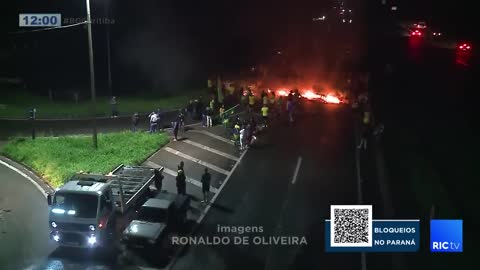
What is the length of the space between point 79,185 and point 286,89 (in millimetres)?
27449

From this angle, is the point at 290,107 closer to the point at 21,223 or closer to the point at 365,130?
the point at 365,130

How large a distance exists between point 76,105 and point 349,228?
28.1m

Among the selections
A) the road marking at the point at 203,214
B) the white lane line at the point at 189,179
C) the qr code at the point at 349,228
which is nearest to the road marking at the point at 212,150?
the road marking at the point at 203,214

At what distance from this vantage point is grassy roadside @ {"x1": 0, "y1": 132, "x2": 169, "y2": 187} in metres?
24.7

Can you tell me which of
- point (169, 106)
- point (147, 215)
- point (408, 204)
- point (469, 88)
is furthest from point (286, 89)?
point (147, 215)

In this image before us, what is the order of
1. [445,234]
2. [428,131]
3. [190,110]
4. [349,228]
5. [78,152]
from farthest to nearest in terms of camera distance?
[190,110], [428,131], [78,152], [349,228], [445,234]

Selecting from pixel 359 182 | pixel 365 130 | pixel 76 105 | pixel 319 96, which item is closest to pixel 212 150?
pixel 365 130

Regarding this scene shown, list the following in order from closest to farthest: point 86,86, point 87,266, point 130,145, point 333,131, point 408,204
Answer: point 87,266, point 408,204, point 130,145, point 333,131, point 86,86

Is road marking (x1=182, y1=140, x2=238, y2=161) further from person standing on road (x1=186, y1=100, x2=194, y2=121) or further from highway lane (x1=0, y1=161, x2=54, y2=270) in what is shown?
highway lane (x1=0, y1=161, x2=54, y2=270)

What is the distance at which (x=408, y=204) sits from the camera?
69.4ft

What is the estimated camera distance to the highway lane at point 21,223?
17266 millimetres

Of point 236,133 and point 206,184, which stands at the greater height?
point 236,133

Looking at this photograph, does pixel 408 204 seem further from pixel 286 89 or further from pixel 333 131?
pixel 286 89

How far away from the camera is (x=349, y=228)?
16297 millimetres
